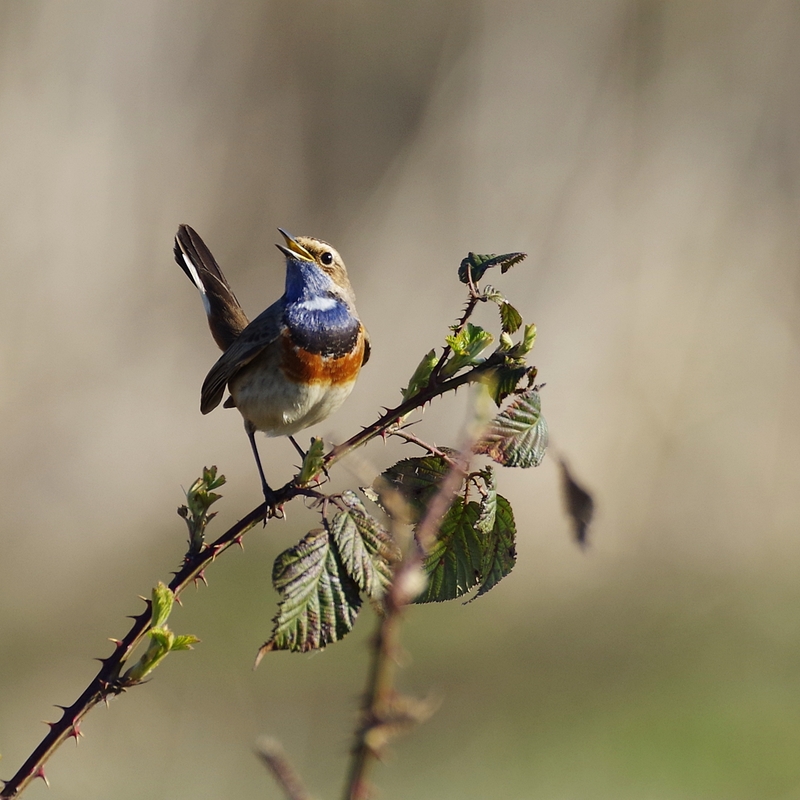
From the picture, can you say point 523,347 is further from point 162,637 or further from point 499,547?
point 162,637

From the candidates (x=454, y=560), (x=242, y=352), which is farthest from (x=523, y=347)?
(x=242, y=352)

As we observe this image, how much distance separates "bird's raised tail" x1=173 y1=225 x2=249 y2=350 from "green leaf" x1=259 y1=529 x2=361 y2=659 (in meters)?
2.26

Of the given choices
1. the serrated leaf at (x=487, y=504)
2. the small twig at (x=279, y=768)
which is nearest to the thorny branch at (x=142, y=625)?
the serrated leaf at (x=487, y=504)

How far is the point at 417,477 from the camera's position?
154 centimetres

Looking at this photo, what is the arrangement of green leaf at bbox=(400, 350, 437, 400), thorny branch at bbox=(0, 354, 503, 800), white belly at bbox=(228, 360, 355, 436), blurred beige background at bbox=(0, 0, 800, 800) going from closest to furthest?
thorny branch at bbox=(0, 354, 503, 800)
green leaf at bbox=(400, 350, 437, 400)
white belly at bbox=(228, 360, 355, 436)
blurred beige background at bbox=(0, 0, 800, 800)

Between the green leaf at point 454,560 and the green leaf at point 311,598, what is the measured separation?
0.10 metres

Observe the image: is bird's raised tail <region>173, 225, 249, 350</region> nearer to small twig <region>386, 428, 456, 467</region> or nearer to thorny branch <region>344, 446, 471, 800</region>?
small twig <region>386, 428, 456, 467</region>

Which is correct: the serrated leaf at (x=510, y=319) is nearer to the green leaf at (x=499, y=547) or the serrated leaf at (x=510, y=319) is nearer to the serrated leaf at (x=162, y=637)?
the green leaf at (x=499, y=547)

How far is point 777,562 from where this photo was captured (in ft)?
31.5

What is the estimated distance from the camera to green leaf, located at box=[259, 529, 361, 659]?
56.8 inches

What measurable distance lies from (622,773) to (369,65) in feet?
17.3

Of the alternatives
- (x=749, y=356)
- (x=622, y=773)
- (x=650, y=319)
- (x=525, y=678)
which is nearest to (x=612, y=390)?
(x=650, y=319)

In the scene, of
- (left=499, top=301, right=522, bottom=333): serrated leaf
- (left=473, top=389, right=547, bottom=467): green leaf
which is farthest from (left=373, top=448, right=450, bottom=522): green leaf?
(left=499, top=301, right=522, bottom=333): serrated leaf

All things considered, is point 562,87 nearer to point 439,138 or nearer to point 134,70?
point 439,138
